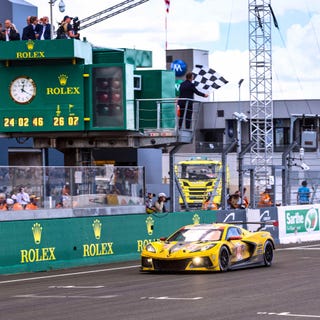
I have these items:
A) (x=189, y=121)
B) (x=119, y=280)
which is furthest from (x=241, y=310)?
(x=189, y=121)

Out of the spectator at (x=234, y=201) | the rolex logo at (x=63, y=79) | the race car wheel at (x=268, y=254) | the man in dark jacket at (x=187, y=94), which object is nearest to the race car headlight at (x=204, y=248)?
the race car wheel at (x=268, y=254)

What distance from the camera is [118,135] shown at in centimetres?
3034

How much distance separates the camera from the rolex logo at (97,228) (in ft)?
80.9

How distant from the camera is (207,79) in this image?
33844mm

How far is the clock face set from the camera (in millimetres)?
29781

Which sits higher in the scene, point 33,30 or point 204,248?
point 33,30

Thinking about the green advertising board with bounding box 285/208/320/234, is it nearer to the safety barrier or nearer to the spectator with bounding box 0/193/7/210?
the safety barrier

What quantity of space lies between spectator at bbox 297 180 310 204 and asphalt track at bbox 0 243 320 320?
1087 centimetres

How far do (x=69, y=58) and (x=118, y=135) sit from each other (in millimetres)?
2924

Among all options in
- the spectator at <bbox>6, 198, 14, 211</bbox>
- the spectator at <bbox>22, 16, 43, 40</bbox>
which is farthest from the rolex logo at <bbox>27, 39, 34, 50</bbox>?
the spectator at <bbox>6, 198, 14, 211</bbox>

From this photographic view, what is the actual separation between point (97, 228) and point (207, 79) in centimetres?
1067

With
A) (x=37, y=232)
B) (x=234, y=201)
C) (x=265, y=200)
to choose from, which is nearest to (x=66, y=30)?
(x=234, y=201)

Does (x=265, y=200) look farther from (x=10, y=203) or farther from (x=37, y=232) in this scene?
(x=10, y=203)

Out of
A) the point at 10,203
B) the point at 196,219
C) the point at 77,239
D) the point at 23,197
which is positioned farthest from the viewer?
the point at 196,219
